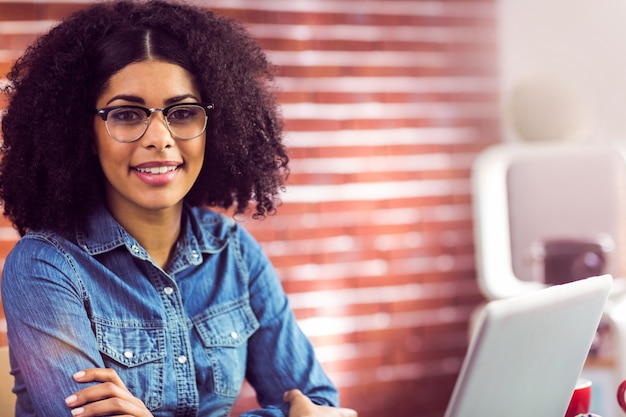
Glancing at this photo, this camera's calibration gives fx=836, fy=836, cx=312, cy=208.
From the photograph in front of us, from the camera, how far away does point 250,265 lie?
1.87 m

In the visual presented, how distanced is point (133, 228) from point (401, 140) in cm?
188

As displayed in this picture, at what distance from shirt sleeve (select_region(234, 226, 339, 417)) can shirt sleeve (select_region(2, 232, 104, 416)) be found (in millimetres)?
406

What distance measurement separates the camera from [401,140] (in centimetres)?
340

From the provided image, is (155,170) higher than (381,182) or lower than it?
higher

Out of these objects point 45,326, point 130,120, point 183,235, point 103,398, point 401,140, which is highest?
point 130,120

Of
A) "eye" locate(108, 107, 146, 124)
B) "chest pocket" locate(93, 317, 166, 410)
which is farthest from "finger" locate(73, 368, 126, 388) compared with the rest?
"eye" locate(108, 107, 146, 124)

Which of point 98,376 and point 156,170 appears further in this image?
point 156,170

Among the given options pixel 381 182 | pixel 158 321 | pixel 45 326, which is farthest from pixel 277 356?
pixel 381 182

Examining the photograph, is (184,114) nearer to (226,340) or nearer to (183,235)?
(183,235)

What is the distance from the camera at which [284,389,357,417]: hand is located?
63.6 inches

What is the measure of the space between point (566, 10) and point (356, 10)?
2.89ft

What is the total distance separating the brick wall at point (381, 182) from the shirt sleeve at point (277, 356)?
1175 millimetres

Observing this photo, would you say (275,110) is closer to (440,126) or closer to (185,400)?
(185,400)

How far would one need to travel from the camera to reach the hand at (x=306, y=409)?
63.6 inches
